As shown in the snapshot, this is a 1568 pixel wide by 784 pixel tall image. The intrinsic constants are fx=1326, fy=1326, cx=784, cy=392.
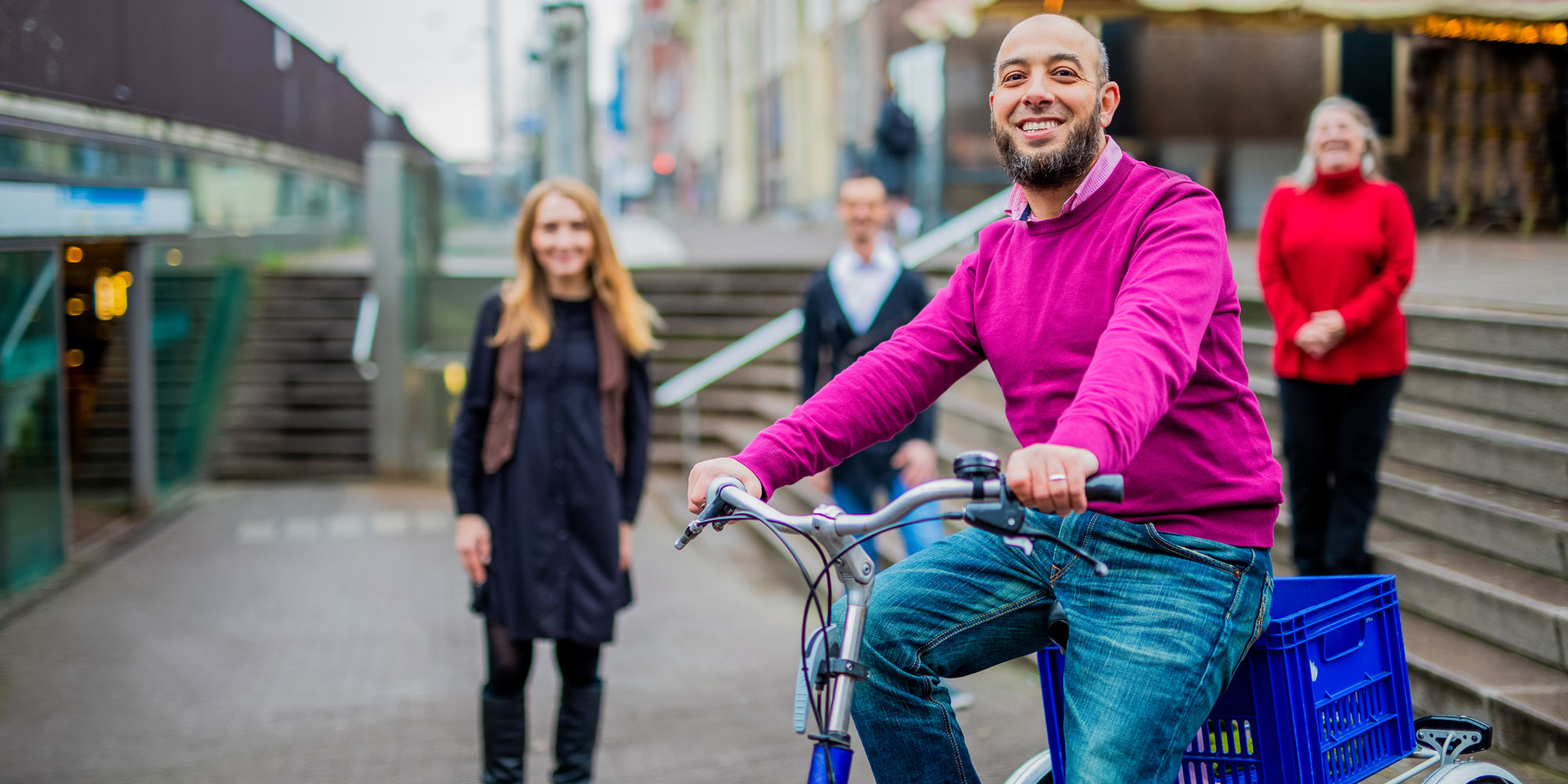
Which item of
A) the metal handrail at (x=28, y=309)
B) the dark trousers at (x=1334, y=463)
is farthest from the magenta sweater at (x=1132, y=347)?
the metal handrail at (x=28, y=309)

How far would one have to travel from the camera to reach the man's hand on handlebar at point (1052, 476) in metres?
1.77

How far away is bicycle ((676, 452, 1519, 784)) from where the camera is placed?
182 centimetres

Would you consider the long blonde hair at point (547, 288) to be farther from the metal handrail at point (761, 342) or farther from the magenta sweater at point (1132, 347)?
the metal handrail at point (761, 342)

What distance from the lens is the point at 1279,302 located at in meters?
4.98

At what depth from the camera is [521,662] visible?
152 inches

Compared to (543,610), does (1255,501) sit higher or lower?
higher

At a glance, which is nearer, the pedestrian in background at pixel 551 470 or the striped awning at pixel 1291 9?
the pedestrian in background at pixel 551 470

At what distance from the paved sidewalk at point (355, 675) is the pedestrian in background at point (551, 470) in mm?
838

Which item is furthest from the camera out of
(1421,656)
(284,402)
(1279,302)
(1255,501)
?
(284,402)

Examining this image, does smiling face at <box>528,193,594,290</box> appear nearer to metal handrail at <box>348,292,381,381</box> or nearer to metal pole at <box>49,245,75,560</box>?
metal pole at <box>49,245,75,560</box>

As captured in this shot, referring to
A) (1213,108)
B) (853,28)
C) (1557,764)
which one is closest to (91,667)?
(1557,764)

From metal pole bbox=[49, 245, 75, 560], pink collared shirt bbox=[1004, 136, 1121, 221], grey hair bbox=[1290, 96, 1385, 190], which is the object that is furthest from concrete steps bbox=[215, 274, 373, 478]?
pink collared shirt bbox=[1004, 136, 1121, 221]

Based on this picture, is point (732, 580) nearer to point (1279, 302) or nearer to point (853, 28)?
point (1279, 302)

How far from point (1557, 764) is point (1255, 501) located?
2.20 m
